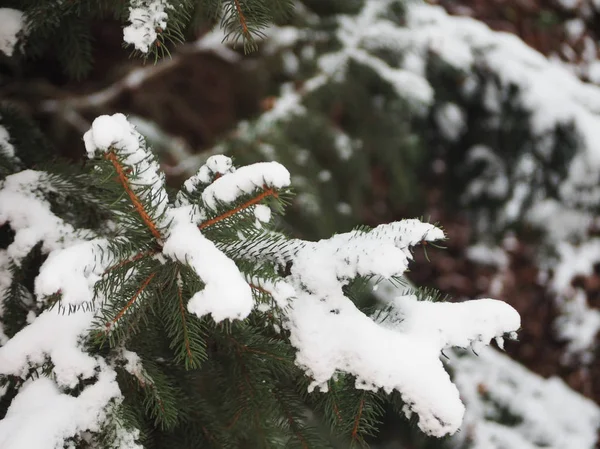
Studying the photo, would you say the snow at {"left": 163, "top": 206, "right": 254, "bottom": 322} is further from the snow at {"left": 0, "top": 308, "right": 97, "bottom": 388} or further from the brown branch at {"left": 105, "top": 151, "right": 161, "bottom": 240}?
the snow at {"left": 0, "top": 308, "right": 97, "bottom": 388}

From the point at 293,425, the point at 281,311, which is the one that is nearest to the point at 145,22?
the point at 281,311

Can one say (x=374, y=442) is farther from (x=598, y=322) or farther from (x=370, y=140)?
(x=598, y=322)

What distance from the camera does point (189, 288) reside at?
795 millimetres

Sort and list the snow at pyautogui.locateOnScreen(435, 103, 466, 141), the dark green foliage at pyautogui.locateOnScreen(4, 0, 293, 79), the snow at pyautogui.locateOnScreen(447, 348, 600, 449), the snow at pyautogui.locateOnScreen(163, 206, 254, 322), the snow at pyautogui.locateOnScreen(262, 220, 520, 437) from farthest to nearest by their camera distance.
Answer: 1. the snow at pyautogui.locateOnScreen(435, 103, 466, 141)
2. the snow at pyautogui.locateOnScreen(447, 348, 600, 449)
3. the dark green foliage at pyautogui.locateOnScreen(4, 0, 293, 79)
4. the snow at pyautogui.locateOnScreen(262, 220, 520, 437)
5. the snow at pyautogui.locateOnScreen(163, 206, 254, 322)

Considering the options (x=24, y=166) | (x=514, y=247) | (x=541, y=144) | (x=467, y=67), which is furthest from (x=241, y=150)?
(x=514, y=247)

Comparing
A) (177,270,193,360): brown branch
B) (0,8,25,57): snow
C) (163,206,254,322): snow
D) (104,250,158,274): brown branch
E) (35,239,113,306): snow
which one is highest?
(0,8,25,57): snow

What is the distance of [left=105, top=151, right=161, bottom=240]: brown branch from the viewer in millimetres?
698

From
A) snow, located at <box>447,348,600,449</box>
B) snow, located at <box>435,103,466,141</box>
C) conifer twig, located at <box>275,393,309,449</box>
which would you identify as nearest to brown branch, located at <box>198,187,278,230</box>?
conifer twig, located at <box>275,393,309,449</box>

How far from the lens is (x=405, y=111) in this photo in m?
2.62

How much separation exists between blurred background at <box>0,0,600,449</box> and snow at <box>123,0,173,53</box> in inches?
49.9

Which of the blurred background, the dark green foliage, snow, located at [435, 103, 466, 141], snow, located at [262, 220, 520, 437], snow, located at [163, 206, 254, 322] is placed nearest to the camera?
snow, located at [163, 206, 254, 322]

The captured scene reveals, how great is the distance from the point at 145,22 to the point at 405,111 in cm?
199

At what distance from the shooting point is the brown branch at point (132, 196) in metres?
0.70

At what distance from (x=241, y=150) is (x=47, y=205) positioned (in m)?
1.14
